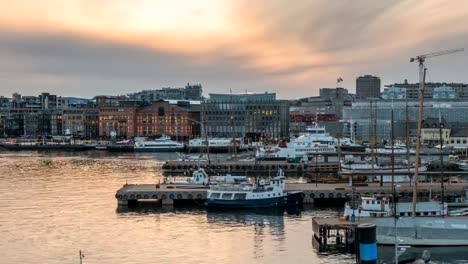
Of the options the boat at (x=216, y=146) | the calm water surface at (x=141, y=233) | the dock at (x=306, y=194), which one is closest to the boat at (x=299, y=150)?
the boat at (x=216, y=146)

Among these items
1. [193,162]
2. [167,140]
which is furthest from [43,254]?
[167,140]

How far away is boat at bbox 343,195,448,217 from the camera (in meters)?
39.8

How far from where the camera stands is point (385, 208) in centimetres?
4144

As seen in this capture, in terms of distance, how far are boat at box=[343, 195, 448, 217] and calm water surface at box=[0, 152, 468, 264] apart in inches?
137

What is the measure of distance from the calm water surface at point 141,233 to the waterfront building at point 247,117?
9414cm

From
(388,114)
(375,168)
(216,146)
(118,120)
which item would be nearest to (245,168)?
(375,168)

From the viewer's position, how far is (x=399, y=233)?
120ft

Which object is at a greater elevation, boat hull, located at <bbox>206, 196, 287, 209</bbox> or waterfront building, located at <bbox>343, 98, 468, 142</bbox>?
waterfront building, located at <bbox>343, 98, 468, 142</bbox>

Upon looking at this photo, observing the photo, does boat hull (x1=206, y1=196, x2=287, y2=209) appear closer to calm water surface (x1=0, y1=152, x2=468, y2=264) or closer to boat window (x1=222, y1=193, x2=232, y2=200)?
boat window (x1=222, y1=193, x2=232, y2=200)

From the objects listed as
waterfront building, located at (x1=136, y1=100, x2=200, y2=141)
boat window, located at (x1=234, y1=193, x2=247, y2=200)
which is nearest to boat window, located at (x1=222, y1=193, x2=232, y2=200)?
boat window, located at (x1=234, y1=193, x2=247, y2=200)

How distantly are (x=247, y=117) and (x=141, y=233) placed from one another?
11493 cm

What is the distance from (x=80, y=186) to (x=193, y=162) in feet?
78.1

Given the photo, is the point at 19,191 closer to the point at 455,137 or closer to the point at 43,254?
the point at 43,254

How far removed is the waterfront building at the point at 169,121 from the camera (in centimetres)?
17012
